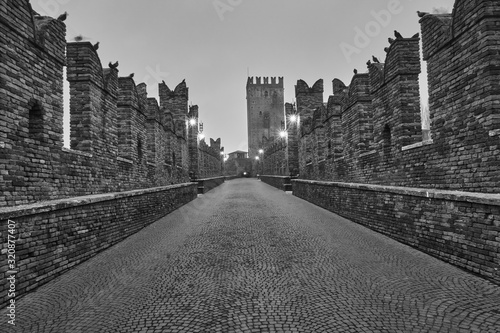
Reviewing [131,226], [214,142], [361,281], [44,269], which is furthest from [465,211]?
[214,142]

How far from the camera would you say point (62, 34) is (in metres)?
6.55

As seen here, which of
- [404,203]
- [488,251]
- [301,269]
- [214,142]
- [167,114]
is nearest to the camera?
[488,251]

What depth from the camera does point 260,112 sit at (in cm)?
7544

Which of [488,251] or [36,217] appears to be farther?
[36,217]

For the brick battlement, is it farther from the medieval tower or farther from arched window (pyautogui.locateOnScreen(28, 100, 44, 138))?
arched window (pyautogui.locateOnScreen(28, 100, 44, 138))

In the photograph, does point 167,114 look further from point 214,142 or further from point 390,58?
point 214,142

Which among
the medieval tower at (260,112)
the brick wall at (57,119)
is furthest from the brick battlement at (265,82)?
the brick wall at (57,119)

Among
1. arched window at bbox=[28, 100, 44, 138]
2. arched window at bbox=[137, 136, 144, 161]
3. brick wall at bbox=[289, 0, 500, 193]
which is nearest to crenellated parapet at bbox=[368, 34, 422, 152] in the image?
brick wall at bbox=[289, 0, 500, 193]

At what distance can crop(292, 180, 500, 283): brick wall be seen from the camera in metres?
3.94

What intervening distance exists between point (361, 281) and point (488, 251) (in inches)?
68.9

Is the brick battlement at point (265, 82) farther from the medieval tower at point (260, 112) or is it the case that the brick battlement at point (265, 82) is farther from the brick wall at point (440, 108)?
the brick wall at point (440, 108)

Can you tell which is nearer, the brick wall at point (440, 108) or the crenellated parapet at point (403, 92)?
the brick wall at point (440, 108)

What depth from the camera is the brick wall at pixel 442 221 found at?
12.9 ft

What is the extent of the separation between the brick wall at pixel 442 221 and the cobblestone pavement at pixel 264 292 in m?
0.25
